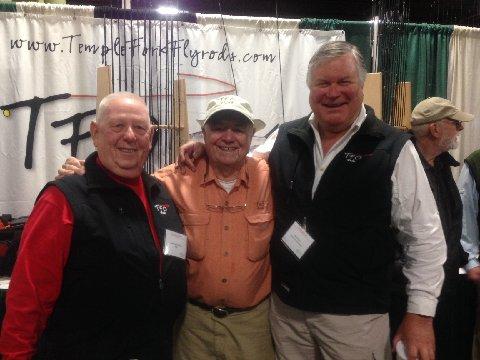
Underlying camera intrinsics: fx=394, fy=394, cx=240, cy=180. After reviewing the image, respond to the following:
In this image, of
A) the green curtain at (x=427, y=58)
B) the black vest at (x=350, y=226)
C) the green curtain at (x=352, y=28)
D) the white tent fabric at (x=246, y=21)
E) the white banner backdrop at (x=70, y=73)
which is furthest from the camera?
the green curtain at (x=427, y=58)

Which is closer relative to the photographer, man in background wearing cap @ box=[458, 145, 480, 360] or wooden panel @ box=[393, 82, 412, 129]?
man in background wearing cap @ box=[458, 145, 480, 360]

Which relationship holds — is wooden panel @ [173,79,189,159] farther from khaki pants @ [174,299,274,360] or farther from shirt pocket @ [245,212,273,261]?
khaki pants @ [174,299,274,360]

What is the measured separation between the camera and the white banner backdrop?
6.86 feet

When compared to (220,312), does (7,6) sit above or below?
above

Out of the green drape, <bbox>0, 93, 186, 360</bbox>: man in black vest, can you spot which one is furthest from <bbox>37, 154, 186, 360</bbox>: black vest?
the green drape

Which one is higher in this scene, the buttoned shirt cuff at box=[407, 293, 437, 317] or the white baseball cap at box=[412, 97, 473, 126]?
the white baseball cap at box=[412, 97, 473, 126]

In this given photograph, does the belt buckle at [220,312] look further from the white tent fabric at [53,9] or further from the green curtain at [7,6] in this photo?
the green curtain at [7,6]

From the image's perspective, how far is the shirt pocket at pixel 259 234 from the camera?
137cm

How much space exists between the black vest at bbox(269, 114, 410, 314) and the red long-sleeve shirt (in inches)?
28.3

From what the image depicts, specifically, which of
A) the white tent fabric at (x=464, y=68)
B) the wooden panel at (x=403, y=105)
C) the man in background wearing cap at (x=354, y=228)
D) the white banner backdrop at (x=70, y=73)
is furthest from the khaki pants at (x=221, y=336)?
the white tent fabric at (x=464, y=68)

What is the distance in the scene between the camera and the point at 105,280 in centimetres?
110

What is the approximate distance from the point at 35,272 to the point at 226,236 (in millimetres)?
586

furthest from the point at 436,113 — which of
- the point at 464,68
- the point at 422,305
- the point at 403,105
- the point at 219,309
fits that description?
the point at 219,309

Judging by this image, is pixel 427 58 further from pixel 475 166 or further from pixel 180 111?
pixel 180 111
